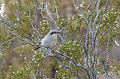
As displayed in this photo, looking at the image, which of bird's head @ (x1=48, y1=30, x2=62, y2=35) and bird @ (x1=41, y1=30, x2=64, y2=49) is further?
bird's head @ (x1=48, y1=30, x2=62, y2=35)

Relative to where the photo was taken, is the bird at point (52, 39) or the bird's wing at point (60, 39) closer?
the bird at point (52, 39)

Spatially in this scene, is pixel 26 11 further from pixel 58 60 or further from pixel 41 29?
pixel 58 60

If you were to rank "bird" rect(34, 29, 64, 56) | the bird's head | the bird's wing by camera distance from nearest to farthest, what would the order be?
"bird" rect(34, 29, 64, 56) < the bird's head < the bird's wing

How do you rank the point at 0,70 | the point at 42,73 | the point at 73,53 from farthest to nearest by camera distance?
the point at 0,70 < the point at 42,73 < the point at 73,53

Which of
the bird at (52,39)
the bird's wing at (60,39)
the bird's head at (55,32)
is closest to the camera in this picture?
the bird at (52,39)

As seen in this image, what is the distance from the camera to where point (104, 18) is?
712 centimetres

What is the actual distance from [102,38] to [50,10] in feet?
5.74

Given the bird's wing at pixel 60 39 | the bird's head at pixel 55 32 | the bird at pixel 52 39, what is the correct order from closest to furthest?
the bird at pixel 52 39 < the bird's head at pixel 55 32 < the bird's wing at pixel 60 39

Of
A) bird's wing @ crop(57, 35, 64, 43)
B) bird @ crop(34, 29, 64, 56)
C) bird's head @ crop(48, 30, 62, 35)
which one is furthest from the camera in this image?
bird's wing @ crop(57, 35, 64, 43)

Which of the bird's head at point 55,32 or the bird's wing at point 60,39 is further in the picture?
the bird's wing at point 60,39

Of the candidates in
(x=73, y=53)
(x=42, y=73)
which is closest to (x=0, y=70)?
(x=42, y=73)

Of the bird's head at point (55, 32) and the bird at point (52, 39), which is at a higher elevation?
the bird's head at point (55, 32)

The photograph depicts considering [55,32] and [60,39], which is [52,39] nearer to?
[55,32]

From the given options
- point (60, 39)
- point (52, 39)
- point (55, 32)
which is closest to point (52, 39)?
point (52, 39)
